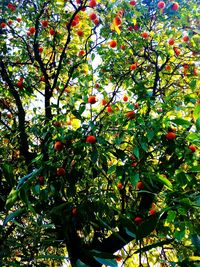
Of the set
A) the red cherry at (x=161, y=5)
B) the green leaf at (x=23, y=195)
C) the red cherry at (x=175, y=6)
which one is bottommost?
the green leaf at (x=23, y=195)

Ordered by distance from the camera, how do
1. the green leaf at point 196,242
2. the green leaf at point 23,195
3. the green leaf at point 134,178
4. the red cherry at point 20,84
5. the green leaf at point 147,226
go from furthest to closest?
1. the red cherry at point 20,84
2. the green leaf at point 134,178
3. the green leaf at point 23,195
4. the green leaf at point 196,242
5. the green leaf at point 147,226

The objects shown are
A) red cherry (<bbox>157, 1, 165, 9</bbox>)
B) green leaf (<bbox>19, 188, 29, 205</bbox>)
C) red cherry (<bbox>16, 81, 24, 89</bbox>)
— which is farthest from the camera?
red cherry (<bbox>16, 81, 24, 89</bbox>)

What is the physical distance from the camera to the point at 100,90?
13.6 feet

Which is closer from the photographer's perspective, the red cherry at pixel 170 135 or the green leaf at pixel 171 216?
the green leaf at pixel 171 216

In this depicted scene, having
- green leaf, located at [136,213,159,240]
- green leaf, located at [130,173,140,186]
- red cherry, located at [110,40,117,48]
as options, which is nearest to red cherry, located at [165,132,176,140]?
green leaf, located at [130,173,140,186]

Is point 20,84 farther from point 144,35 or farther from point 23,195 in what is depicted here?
point 23,195

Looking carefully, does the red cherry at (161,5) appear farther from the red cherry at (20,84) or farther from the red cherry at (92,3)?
the red cherry at (20,84)

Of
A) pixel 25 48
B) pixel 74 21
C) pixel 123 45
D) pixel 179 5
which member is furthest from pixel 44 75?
pixel 179 5

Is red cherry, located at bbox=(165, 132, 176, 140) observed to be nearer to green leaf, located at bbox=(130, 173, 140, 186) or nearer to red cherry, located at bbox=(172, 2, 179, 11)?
green leaf, located at bbox=(130, 173, 140, 186)

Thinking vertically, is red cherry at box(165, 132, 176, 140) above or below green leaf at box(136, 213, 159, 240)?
above

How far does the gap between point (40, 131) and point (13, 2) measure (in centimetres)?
214

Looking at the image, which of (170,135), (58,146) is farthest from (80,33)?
(170,135)

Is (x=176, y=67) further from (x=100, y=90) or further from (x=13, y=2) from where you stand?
(x=13, y=2)

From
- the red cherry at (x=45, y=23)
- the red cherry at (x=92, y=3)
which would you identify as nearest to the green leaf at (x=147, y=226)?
the red cherry at (x=92, y=3)
